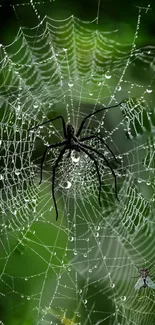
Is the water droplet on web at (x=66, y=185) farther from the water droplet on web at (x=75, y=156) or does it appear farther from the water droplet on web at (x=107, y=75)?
the water droplet on web at (x=107, y=75)

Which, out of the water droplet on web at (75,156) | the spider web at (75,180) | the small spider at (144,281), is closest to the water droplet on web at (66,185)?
the spider web at (75,180)

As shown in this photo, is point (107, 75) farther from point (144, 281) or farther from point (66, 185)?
point (144, 281)

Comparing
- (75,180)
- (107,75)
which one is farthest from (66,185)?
(107,75)

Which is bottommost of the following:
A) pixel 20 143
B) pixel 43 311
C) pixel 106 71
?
pixel 43 311

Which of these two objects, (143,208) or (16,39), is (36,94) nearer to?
(16,39)

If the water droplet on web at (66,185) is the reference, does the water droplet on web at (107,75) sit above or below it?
above

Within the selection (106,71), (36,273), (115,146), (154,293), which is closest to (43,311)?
(36,273)

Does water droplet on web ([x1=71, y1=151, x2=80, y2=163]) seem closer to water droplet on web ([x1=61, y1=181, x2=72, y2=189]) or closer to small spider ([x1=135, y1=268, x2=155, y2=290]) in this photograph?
water droplet on web ([x1=61, y1=181, x2=72, y2=189])
